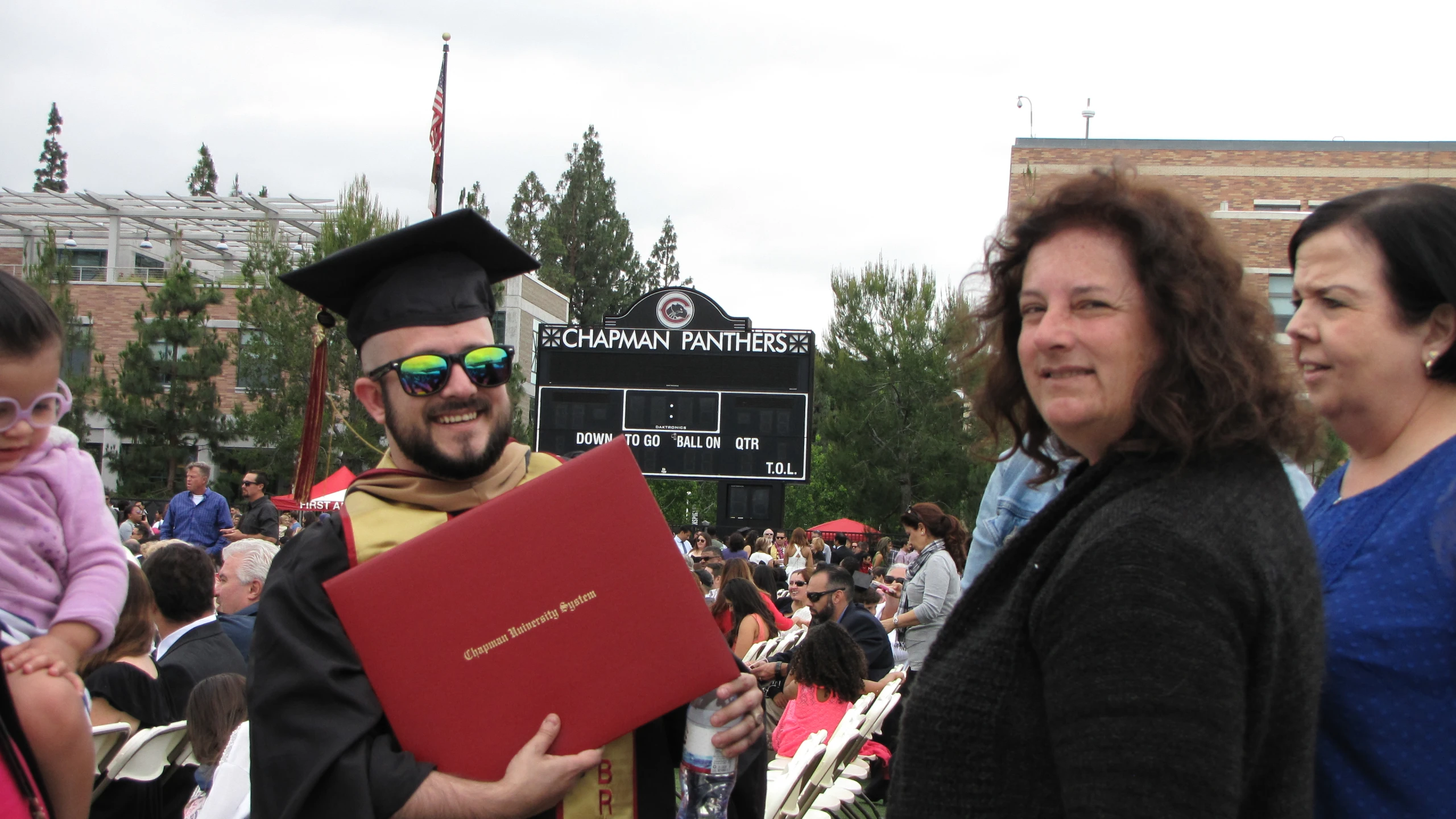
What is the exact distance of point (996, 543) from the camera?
3.06 m

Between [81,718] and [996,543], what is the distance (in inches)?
82.9

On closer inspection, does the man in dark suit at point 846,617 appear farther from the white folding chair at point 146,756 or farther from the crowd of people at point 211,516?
the crowd of people at point 211,516

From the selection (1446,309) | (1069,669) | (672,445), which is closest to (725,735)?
(1069,669)

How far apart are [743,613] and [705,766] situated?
21.1ft

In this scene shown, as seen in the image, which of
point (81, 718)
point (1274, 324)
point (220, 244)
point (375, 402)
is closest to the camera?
point (1274, 324)

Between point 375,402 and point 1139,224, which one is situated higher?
point 1139,224

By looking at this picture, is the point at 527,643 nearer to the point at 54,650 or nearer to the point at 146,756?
the point at 54,650

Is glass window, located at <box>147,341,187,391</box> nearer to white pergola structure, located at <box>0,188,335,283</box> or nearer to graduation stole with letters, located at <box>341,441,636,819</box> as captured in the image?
white pergola structure, located at <box>0,188,335,283</box>

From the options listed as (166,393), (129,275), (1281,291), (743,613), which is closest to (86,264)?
(129,275)

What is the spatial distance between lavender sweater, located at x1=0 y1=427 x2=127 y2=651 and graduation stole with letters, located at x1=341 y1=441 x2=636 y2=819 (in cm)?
37

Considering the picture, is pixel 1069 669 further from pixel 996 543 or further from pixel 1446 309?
pixel 996 543

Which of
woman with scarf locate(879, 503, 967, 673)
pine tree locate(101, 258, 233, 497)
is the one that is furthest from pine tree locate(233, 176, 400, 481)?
woman with scarf locate(879, 503, 967, 673)

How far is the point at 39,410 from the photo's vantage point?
182cm

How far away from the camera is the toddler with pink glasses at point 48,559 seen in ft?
5.58
